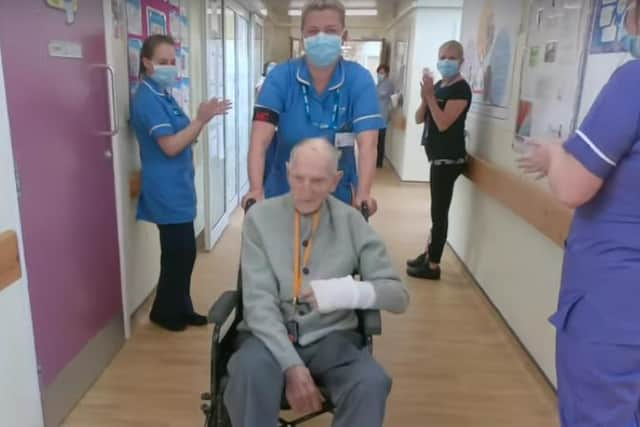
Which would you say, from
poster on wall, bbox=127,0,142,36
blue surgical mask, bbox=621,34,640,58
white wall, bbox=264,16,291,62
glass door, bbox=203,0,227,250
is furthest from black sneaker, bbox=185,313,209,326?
white wall, bbox=264,16,291,62

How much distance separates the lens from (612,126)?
3.52 feet

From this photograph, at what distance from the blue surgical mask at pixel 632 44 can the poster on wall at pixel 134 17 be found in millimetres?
2066

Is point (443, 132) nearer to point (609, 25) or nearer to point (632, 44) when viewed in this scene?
point (609, 25)

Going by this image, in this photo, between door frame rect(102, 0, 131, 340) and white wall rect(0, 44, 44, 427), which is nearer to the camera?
white wall rect(0, 44, 44, 427)

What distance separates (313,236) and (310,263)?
0.28 ft

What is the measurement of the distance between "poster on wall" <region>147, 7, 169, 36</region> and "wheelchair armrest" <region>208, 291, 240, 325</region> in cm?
174

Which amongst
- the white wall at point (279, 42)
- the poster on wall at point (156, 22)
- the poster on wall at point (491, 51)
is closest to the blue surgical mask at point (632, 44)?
the poster on wall at point (491, 51)

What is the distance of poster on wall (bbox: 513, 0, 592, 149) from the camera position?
→ 211 centimetres

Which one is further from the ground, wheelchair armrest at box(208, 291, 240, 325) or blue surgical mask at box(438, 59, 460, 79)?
blue surgical mask at box(438, 59, 460, 79)

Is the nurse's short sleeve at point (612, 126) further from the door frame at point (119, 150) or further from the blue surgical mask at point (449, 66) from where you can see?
the blue surgical mask at point (449, 66)

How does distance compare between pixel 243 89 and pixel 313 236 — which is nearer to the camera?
pixel 313 236

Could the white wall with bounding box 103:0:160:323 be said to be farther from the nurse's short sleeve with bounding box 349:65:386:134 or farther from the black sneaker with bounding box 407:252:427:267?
the black sneaker with bounding box 407:252:427:267

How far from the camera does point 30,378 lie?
1746 mm

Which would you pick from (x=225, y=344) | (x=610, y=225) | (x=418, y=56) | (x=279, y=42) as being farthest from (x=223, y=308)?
(x=279, y=42)
